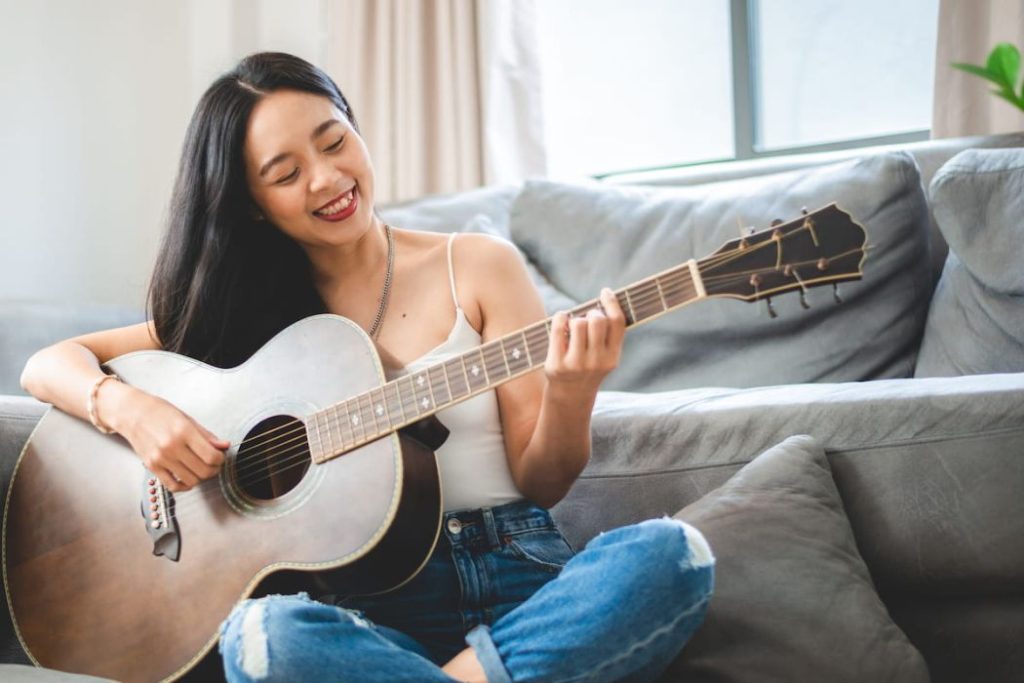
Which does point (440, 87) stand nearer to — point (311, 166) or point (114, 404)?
point (311, 166)

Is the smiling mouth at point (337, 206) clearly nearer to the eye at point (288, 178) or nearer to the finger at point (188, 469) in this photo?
the eye at point (288, 178)

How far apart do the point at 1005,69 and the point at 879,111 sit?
7.90 feet

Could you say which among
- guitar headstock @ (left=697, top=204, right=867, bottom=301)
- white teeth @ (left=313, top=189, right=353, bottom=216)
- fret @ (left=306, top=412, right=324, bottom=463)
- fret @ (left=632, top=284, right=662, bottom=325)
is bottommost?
fret @ (left=306, top=412, right=324, bottom=463)

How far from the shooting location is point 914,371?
69.2 inches

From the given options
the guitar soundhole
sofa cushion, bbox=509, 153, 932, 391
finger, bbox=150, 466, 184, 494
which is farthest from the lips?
sofa cushion, bbox=509, 153, 932, 391

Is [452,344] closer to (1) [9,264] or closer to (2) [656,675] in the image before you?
(2) [656,675]

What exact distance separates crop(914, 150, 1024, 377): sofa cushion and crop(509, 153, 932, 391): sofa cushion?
0.29 ft

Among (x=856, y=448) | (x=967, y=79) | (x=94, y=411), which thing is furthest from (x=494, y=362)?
(x=967, y=79)

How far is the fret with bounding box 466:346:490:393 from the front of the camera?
1.17 metres

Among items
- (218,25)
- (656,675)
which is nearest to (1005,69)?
(656,675)

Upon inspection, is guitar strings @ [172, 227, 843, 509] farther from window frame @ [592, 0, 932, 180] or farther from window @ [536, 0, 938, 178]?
window frame @ [592, 0, 932, 180]

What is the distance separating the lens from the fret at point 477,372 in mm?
1173

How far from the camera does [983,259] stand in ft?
5.30

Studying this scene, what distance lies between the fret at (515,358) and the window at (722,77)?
1776 mm
